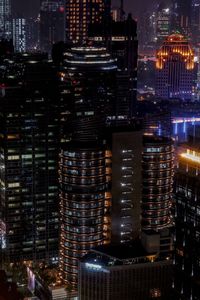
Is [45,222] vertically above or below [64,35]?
below

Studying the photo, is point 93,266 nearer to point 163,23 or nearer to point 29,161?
point 29,161

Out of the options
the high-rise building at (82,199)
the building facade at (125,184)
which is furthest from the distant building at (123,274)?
the building facade at (125,184)

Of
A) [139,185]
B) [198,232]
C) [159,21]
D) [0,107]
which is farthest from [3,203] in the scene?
[159,21]

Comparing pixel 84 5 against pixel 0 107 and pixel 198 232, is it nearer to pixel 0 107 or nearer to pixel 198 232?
pixel 0 107

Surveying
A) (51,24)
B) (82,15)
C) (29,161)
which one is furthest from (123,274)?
(51,24)

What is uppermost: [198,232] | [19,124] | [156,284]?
[19,124]
